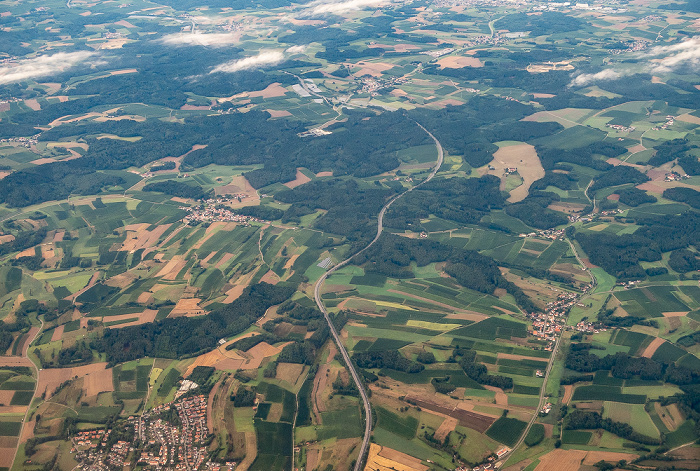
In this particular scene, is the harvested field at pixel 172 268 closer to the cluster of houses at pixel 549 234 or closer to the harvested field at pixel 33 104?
the cluster of houses at pixel 549 234

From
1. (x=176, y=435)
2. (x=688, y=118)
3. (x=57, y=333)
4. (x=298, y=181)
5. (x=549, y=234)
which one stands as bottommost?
(x=298, y=181)

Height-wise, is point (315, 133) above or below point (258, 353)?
below

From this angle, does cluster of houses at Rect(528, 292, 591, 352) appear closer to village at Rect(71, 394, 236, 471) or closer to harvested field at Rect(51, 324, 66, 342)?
village at Rect(71, 394, 236, 471)

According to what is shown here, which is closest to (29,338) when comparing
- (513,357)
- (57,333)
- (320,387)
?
(57,333)

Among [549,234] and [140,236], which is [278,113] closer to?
[140,236]

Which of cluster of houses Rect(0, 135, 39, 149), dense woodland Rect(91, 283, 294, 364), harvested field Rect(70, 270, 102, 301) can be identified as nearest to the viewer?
dense woodland Rect(91, 283, 294, 364)

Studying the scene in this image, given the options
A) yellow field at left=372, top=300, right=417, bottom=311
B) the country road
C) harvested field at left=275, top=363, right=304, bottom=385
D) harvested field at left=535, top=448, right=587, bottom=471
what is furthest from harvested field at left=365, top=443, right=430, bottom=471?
yellow field at left=372, top=300, right=417, bottom=311
